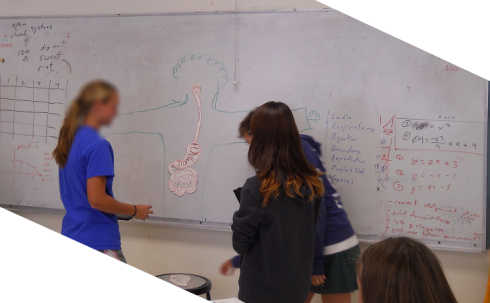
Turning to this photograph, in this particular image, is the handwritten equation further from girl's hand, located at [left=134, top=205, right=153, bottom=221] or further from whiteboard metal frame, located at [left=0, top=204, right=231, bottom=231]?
girl's hand, located at [left=134, top=205, right=153, bottom=221]

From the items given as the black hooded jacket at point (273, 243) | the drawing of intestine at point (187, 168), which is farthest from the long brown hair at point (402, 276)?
the drawing of intestine at point (187, 168)

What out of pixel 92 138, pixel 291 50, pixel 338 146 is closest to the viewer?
pixel 92 138

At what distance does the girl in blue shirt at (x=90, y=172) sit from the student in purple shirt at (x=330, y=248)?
1.02 feet

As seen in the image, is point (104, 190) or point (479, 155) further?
point (479, 155)

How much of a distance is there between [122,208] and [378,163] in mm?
667

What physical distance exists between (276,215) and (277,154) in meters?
0.13

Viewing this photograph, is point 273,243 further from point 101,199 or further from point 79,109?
point 79,109

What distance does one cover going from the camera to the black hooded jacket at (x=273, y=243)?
→ 83cm

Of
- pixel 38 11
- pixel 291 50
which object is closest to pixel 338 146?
pixel 291 50

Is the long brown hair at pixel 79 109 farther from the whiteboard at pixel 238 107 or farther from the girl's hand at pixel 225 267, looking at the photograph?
the girl's hand at pixel 225 267

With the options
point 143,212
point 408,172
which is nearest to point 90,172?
point 143,212

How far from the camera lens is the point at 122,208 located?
841 millimetres

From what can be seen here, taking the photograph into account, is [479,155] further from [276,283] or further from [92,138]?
[92,138]

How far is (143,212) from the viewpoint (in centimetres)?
96
